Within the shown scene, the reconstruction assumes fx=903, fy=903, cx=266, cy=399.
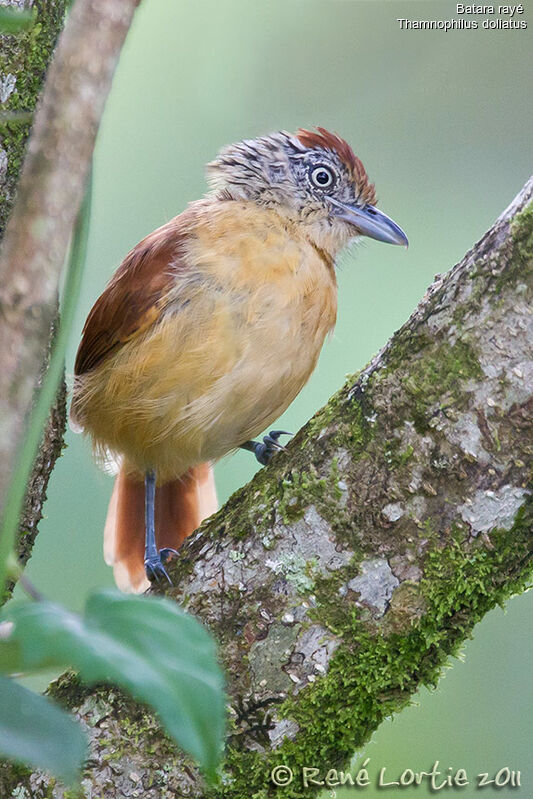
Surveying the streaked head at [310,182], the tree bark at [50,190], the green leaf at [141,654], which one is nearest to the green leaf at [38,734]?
the green leaf at [141,654]

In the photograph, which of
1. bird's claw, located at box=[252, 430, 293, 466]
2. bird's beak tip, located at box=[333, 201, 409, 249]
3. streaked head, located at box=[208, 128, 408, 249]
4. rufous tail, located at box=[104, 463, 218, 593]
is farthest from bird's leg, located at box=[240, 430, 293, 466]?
bird's beak tip, located at box=[333, 201, 409, 249]

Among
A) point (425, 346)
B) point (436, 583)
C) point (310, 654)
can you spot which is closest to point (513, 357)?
point (425, 346)

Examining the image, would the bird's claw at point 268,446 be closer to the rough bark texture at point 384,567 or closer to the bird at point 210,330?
the bird at point 210,330

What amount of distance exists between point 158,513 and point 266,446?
528 mm

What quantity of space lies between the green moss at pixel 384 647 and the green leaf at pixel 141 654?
106 centimetres

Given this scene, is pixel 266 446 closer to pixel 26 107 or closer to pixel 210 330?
pixel 210 330

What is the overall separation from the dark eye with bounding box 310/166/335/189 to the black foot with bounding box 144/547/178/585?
52.4 inches

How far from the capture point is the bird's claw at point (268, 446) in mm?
2764

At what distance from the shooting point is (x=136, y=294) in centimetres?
263

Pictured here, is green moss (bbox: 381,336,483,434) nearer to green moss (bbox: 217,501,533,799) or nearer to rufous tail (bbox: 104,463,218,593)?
green moss (bbox: 217,501,533,799)

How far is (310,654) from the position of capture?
1.76m

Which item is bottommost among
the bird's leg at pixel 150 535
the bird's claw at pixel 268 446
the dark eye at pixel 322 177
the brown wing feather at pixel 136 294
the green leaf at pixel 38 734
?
the green leaf at pixel 38 734

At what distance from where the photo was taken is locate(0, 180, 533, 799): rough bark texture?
1707 mm

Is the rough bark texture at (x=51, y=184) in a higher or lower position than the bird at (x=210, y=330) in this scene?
lower
